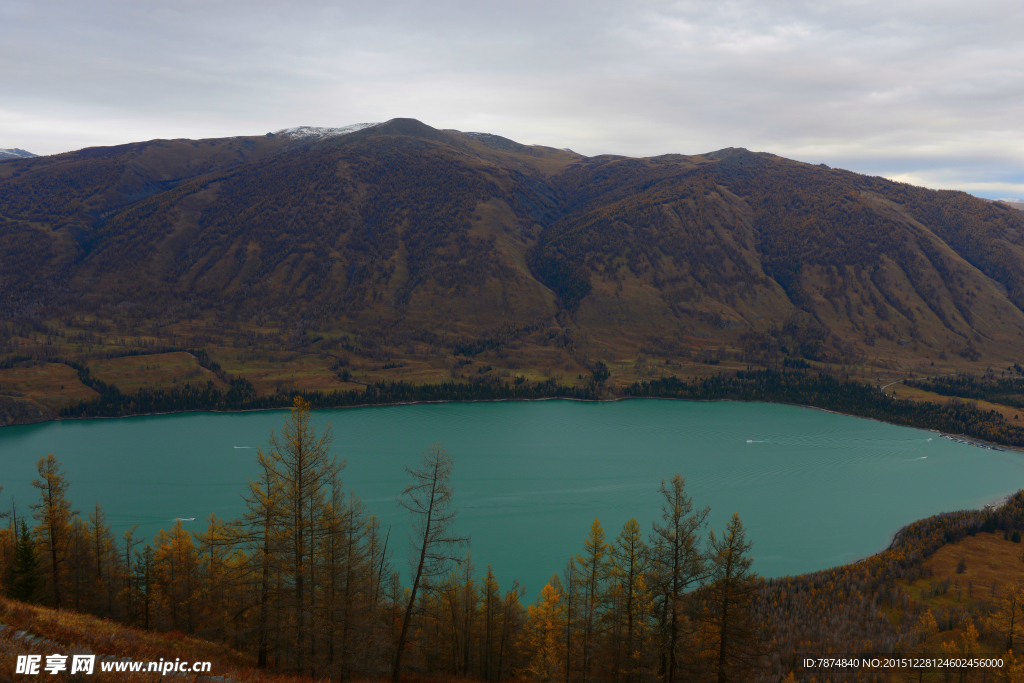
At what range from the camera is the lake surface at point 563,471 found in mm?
65812

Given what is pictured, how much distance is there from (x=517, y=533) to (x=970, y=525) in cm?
5167

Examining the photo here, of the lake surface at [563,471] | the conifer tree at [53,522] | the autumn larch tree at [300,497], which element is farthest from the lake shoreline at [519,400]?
the autumn larch tree at [300,497]

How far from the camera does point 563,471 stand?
8825cm

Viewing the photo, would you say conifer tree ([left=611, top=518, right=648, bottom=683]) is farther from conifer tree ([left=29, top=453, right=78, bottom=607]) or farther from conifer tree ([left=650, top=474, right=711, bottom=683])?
conifer tree ([left=29, top=453, right=78, bottom=607])

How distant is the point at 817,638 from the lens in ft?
131

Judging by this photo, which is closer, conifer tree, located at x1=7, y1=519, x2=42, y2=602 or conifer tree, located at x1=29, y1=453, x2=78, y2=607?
conifer tree, located at x1=7, y1=519, x2=42, y2=602

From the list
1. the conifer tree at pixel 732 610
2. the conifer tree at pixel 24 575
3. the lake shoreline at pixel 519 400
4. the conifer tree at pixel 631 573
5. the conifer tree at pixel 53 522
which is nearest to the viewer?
the conifer tree at pixel 732 610

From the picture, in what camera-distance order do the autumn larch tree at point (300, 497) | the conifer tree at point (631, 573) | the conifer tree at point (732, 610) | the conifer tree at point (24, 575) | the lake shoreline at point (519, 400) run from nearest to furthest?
the autumn larch tree at point (300, 497) < the conifer tree at point (732, 610) < the conifer tree at point (631, 573) < the conifer tree at point (24, 575) < the lake shoreline at point (519, 400)

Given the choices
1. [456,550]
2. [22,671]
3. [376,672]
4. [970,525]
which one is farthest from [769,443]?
[22,671]

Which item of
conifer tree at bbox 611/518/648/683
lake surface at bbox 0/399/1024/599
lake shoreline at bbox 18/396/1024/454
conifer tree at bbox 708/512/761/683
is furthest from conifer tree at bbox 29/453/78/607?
lake shoreline at bbox 18/396/1024/454

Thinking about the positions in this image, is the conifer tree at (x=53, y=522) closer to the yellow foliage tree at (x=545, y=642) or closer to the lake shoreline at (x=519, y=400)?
the yellow foliage tree at (x=545, y=642)

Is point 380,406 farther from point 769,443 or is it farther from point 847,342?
point 847,342

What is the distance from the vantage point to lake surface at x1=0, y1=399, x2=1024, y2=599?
216 ft

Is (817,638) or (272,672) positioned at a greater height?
(272,672)
